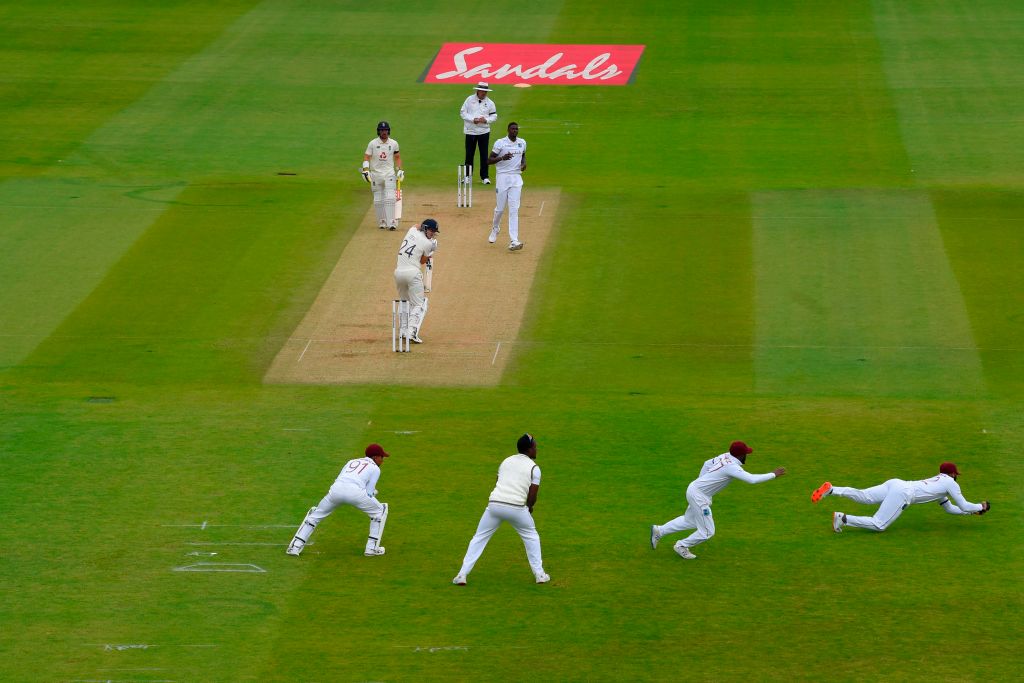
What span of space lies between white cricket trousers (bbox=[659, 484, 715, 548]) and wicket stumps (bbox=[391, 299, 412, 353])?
25.2 feet

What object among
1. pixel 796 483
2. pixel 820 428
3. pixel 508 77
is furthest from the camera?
pixel 508 77

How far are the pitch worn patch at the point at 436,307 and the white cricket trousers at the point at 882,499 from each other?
6.77 metres

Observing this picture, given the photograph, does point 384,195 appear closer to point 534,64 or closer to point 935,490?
point 534,64

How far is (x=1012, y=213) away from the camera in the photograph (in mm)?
29938

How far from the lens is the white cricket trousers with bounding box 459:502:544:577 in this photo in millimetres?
16234

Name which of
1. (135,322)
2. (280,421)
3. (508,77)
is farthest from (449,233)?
(508,77)

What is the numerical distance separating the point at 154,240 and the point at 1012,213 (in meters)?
16.7

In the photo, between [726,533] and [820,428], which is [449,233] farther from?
[726,533]

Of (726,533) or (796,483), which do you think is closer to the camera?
(726,533)

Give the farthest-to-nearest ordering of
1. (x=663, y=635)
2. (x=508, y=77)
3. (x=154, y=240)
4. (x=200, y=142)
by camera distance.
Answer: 1. (x=508, y=77)
2. (x=200, y=142)
3. (x=154, y=240)
4. (x=663, y=635)

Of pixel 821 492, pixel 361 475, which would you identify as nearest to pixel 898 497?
pixel 821 492

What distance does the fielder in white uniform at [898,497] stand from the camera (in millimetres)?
17734

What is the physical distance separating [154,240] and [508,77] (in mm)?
12969

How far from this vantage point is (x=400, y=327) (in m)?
24.0
